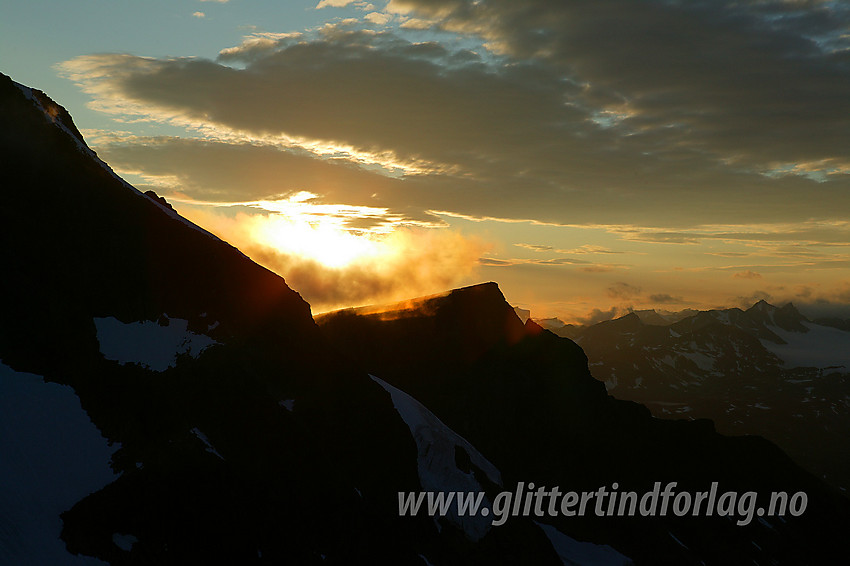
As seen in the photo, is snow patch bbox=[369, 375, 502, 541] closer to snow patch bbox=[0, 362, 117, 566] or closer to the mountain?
the mountain

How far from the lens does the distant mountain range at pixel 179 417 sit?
40.2 meters

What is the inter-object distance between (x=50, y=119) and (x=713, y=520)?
15032 centimetres

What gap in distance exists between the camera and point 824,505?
506 feet

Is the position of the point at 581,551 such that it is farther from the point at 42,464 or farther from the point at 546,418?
the point at 42,464

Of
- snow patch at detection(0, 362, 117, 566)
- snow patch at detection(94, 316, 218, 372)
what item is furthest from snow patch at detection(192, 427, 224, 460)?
snow patch at detection(94, 316, 218, 372)

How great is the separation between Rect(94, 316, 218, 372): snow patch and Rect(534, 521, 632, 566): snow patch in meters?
69.8

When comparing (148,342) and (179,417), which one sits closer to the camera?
(179,417)

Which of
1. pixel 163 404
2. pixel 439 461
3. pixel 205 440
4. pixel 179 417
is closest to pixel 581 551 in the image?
pixel 439 461

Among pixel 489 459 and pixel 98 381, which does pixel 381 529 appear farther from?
pixel 489 459

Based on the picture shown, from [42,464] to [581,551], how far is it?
8738cm

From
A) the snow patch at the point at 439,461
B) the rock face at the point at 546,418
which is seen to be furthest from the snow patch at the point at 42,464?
the rock face at the point at 546,418

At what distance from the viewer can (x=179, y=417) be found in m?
49.1

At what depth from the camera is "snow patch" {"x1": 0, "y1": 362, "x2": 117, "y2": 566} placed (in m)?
34.8

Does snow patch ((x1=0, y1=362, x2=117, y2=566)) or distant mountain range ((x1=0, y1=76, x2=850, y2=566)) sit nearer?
snow patch ((x1=0, y1=362, x2=117, y2=566))
